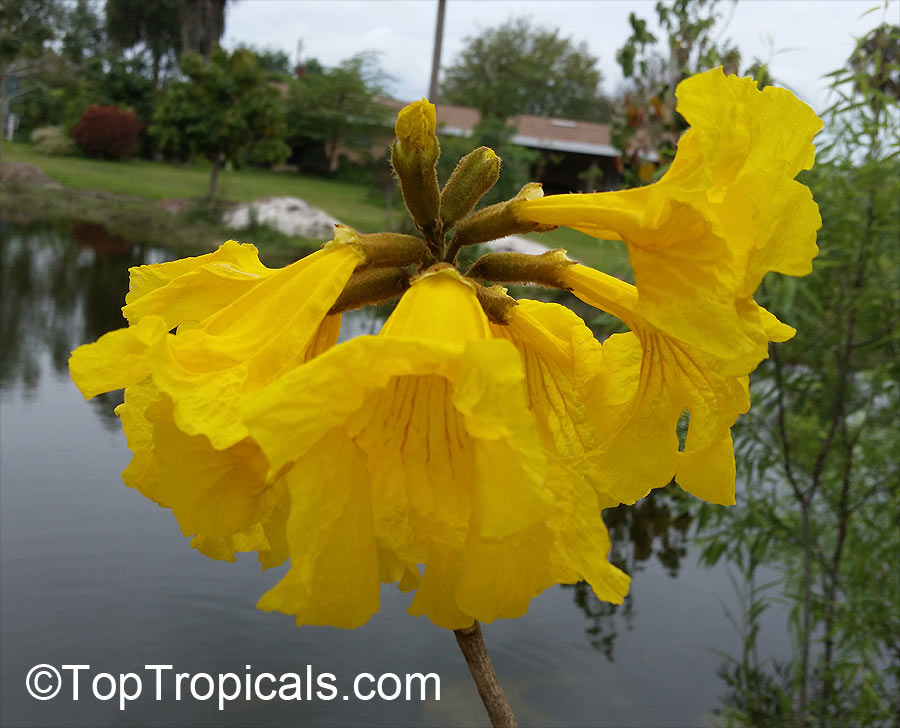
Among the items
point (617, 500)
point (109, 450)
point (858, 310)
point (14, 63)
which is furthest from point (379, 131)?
point (617, 500)

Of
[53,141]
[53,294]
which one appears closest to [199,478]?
[53,294]

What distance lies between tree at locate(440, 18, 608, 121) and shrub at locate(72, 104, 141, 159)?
870 cm

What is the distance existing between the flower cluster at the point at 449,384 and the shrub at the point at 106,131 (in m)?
15.0

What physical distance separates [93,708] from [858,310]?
155 centimetres

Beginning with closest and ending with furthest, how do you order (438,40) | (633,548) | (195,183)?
(633,548) → (438,40) → (195,183)

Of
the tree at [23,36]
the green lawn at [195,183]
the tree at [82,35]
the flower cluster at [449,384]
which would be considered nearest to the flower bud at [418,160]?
the flower cluster at [449,384]

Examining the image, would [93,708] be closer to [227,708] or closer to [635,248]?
[227,708]

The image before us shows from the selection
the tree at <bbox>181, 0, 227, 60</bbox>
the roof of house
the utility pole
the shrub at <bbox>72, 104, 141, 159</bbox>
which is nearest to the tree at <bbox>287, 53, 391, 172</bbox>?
the roof of house

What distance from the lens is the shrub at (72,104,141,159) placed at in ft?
44.2

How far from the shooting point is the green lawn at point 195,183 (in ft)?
35.4

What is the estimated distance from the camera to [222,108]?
10.6m

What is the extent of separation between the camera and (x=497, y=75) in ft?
67.2

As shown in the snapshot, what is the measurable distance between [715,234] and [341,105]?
12153mm

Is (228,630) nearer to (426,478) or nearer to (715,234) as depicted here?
(426,478)
